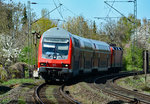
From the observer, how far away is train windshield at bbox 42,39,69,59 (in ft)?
56.6

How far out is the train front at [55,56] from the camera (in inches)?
675

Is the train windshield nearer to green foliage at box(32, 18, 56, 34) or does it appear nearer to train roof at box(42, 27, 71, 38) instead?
train roof at box(42, 27, 71, 38)

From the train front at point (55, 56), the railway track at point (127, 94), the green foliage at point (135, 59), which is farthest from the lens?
→ the green foliage at point (135, 59)

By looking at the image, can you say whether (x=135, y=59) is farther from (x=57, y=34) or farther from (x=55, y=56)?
(x=55, y=56)

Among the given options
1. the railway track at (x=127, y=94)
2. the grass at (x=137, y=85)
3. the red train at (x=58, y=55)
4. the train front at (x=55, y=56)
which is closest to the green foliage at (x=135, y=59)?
the grass at (x=137, y=85)

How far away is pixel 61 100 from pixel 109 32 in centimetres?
5225

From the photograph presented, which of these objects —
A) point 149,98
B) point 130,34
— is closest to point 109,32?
point 130,34

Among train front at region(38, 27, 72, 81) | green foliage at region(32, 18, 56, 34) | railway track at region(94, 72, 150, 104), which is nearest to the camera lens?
railway track at region(94, 72, 150, 104)

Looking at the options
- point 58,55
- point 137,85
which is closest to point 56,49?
point 58,55

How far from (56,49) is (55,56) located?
427 mm

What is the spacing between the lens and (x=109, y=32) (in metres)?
62.9

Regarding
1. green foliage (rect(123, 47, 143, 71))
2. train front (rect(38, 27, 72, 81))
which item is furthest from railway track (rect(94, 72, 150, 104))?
green foliage (rect(123, 47, 143, 71))

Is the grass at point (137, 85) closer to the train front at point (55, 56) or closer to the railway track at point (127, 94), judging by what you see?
the railway track at point (127, 94)

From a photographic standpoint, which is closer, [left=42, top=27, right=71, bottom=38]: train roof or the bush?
[left=42, top=27, right=71, bottom=38]: train roof
